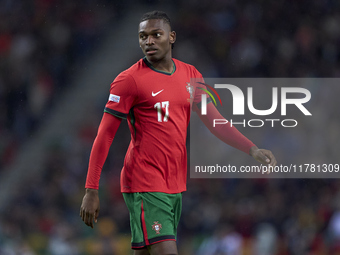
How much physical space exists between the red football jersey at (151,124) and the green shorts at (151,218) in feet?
0.15

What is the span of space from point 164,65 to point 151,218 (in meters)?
0.91

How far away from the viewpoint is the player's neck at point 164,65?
3.36 m

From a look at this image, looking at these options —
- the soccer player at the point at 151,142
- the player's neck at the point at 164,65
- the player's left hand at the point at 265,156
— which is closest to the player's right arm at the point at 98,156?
the soccer player at the point at 151,142

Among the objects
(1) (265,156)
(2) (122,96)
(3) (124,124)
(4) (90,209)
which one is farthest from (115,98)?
(3) (124,124)

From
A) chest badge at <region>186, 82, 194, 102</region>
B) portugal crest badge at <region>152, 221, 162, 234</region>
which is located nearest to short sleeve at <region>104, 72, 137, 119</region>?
chest badge at <region>186, 82, 194, 102</region>

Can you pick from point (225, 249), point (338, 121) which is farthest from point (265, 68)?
point (225, 249)

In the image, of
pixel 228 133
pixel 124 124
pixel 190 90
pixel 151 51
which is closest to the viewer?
pixel 151 51

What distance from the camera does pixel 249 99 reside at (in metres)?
6.94

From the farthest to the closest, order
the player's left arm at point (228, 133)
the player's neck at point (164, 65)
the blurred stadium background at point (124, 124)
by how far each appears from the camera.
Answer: the blurred stadium background at point (124, 124) < the player's left arm at point (228, 133) < the player's neck at point (164, 65)

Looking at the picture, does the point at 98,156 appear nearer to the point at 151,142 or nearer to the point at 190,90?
the point at 151,142

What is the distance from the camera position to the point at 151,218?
3.18 meters

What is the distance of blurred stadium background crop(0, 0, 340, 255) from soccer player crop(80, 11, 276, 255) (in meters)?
3.03

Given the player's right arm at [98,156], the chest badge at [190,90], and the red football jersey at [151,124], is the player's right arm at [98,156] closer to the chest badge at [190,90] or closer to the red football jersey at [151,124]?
the red football jersey at [151,124]

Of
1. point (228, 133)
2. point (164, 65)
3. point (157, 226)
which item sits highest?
point (164, 65)
